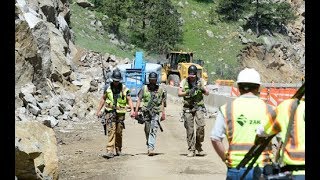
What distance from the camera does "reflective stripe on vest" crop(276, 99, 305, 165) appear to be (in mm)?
3854

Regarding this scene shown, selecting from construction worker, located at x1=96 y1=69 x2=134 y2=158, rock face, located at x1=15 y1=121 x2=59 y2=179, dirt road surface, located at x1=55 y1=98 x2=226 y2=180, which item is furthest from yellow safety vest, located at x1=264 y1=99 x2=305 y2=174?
construction worker, located at x1=96 y1=69 x2=134 y2=158

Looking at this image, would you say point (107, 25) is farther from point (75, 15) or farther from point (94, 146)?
point (94, 146)

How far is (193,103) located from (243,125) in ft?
22.1

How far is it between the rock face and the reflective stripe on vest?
174 inches

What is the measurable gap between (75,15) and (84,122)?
40109mm

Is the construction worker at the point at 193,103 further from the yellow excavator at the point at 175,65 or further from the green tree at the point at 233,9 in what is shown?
the green tree at the point at 233,9

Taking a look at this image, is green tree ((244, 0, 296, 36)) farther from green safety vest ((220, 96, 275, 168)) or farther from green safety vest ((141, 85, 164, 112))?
green safety vest ((220, 96, 275, 168))

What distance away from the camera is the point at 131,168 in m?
10.5

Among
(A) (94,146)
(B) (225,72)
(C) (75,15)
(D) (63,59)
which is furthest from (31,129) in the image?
(B) (225,72)

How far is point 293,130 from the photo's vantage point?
12.7ft

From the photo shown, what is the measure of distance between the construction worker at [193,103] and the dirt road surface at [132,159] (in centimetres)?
38

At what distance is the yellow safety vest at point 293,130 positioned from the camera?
385 cm

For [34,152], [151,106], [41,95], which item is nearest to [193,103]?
[151,106]

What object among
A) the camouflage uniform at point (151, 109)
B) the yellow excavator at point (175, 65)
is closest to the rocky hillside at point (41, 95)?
the camouflage uniform at point (151, 109)
